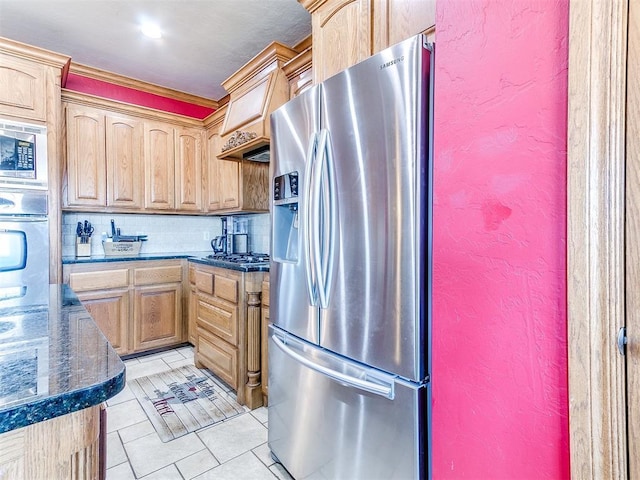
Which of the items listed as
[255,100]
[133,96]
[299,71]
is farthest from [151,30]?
[299,71]

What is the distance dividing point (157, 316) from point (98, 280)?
23.8 inches

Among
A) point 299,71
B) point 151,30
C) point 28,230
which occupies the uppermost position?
point 151,30

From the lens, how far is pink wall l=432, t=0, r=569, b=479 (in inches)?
28.4

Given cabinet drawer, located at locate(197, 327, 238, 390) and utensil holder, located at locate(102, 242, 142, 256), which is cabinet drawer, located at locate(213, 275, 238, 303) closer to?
cabinet drawer, located at locate(197, 327, 238, 390)

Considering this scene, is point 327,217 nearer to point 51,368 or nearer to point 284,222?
point 284,222

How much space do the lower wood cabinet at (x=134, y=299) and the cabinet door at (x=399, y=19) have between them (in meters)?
2.74

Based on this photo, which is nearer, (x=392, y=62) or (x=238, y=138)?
(x=392, y=62)

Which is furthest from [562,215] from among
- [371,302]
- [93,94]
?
[93,94]

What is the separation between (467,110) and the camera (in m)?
0.89

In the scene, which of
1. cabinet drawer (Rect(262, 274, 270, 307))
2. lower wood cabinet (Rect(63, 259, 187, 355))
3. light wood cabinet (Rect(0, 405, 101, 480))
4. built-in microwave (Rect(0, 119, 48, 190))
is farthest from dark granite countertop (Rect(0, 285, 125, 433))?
lower wood cabinet (Rect(63, 259, 187, 355))

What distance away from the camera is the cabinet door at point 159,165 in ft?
11.0

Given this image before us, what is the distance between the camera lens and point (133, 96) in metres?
3.36

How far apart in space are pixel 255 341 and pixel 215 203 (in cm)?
181

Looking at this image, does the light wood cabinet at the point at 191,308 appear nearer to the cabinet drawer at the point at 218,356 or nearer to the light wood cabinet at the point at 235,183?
the cabinet drawer at the point at 218,356
